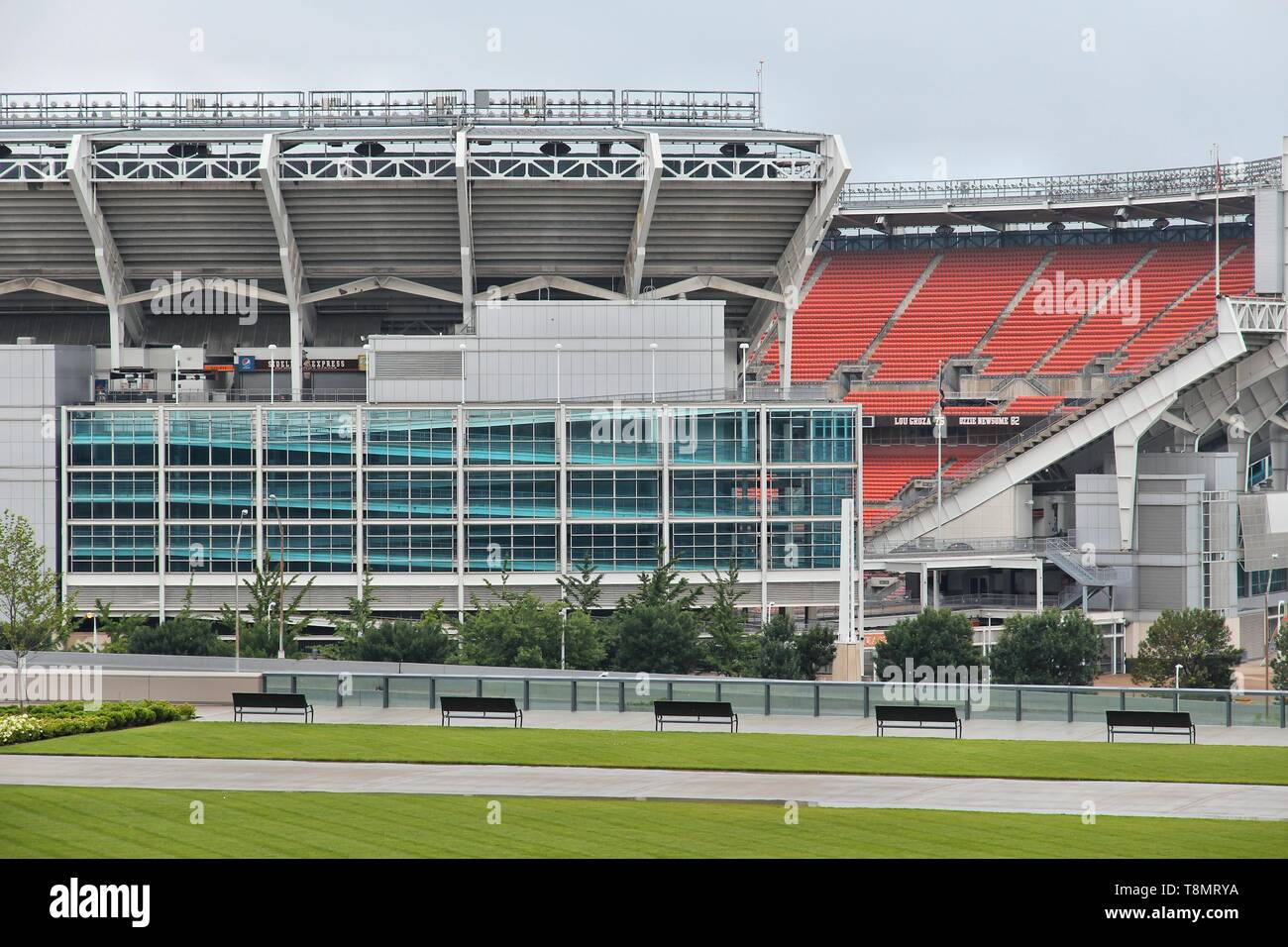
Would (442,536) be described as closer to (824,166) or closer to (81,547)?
(81,547)

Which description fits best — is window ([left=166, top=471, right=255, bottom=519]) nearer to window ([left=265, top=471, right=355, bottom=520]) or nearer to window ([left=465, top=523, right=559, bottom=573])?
window ([left=265, top=471, right=355, bottom=520])

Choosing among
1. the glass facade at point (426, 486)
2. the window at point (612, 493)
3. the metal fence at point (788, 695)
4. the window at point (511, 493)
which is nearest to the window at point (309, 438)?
the glass facade at point (426, 486)

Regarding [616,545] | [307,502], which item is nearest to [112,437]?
[307,502]

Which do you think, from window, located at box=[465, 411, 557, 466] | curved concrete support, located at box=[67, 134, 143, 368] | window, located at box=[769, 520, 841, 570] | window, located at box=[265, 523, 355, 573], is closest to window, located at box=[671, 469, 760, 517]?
window, located at box=[769, 520, 841, 570]

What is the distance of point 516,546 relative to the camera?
6838 cm

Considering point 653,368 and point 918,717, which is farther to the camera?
point 653,368

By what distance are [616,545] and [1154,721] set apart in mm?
34726

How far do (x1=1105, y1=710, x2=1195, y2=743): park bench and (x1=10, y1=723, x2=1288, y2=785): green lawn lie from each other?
88cm

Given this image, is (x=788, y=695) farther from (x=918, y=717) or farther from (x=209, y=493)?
(x=209, y=493)

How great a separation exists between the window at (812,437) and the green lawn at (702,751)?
3333cm

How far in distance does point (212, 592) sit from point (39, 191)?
17.5 m

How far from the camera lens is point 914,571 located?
7894 centimetres

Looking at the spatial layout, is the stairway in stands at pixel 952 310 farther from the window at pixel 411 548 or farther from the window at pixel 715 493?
the window at pixel 411 548
